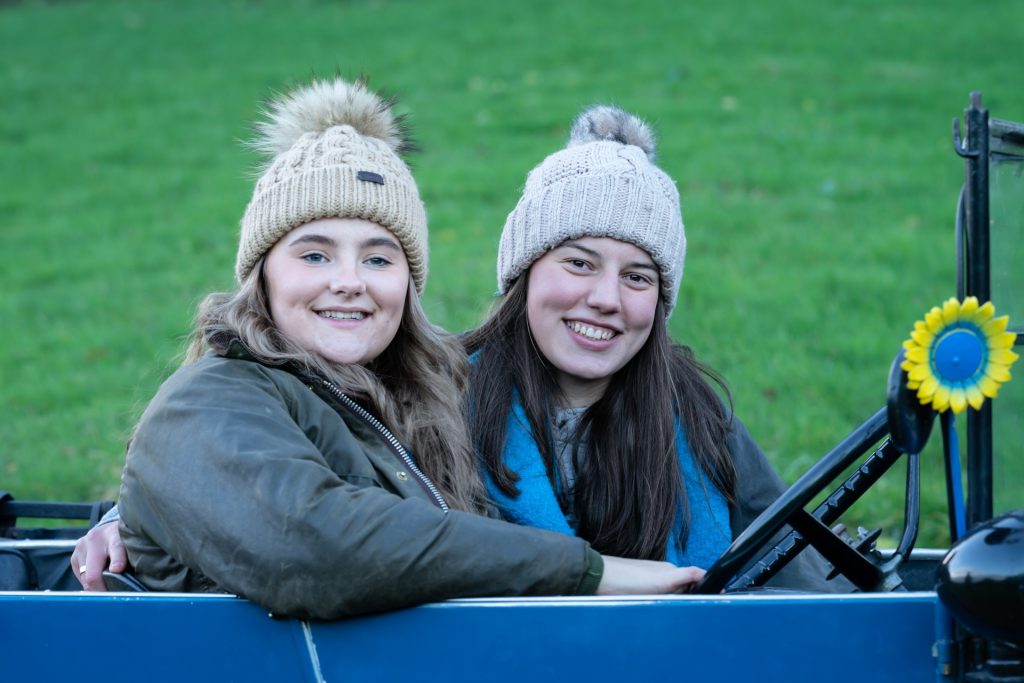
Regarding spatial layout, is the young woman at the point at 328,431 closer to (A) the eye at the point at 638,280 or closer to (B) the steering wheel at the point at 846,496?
(B) the steering wheel at the point at 846,496

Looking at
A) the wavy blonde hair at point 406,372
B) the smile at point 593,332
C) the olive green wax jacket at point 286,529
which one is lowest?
the olive green wax jacket at point 286,529

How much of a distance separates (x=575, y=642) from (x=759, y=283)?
16.2ft

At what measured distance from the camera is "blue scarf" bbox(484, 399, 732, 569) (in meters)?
2.73

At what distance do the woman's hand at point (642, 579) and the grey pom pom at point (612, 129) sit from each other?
1.28 metres

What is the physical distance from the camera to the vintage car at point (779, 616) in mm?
1788

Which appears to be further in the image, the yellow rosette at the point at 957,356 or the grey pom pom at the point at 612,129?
the grey pom pom at the point at 612,129

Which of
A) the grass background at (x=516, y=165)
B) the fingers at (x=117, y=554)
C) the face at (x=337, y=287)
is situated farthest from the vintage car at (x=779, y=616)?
the face at (x=337, y=287)

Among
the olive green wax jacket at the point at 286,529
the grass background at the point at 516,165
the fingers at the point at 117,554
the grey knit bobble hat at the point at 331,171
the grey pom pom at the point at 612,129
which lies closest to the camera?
the olive green wax jacket at the point at 286,529

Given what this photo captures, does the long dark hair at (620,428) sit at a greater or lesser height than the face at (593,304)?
lesser

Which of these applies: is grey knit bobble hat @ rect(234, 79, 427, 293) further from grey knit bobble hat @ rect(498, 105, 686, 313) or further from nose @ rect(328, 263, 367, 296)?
grey knit bobble hat @ rect(498, 105, 686, 313)

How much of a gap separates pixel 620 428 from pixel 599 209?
531 millimetres

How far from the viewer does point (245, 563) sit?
6.47 feet

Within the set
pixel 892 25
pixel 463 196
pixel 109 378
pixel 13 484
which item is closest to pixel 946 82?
pixel 892 25

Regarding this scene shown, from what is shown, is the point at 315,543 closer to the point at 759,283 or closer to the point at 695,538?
the point at 695,538
